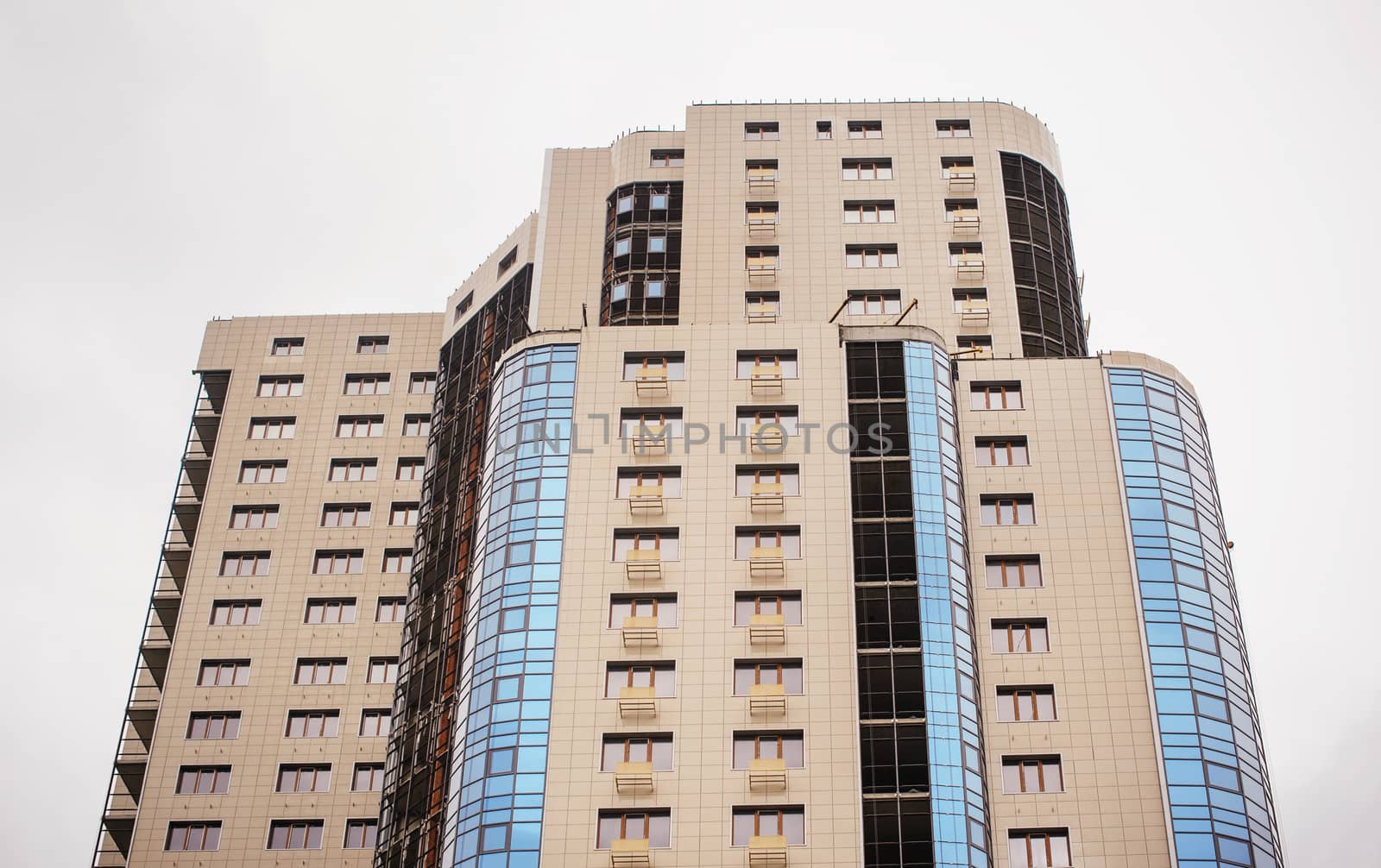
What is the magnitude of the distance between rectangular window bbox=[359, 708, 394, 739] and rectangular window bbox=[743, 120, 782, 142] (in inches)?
1524

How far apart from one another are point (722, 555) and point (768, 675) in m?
6.33

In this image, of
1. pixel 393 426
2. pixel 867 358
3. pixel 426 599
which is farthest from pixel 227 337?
pixel 867 358

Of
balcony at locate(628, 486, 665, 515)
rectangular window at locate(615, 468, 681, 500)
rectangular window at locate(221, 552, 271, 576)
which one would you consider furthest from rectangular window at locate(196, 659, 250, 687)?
balcony at locate(628, 486, 665, 515)

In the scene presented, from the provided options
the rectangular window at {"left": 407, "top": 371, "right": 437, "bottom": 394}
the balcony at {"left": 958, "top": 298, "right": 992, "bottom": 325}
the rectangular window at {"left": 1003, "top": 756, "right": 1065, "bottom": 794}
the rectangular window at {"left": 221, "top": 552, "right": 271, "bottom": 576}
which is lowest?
the rectangular window at {"left": 1003, "top": 756, "right": 1065, "bottom": 794}

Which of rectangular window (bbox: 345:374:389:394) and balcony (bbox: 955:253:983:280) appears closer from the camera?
balcony (bbox: 955:253:983:280)

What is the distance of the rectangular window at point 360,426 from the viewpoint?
102m

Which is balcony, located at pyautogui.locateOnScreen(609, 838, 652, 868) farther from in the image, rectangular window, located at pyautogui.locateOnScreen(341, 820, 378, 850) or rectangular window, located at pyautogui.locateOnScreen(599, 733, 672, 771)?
rectangular window, located at pyautogui.locateOnScreen(341, 820, 378, 850)

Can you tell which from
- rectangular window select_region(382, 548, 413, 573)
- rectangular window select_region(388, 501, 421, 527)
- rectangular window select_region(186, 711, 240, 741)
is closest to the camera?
rectangular window select_region(186, 711, 240, 741)

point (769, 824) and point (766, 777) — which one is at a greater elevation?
point (766, 777)

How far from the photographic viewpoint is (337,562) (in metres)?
96.0

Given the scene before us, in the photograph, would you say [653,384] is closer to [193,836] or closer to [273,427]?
[273,427]

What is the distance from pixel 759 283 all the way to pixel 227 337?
117ft

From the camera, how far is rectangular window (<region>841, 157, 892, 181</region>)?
97625 millimetres

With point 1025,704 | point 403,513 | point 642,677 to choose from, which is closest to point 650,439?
point 642,677
